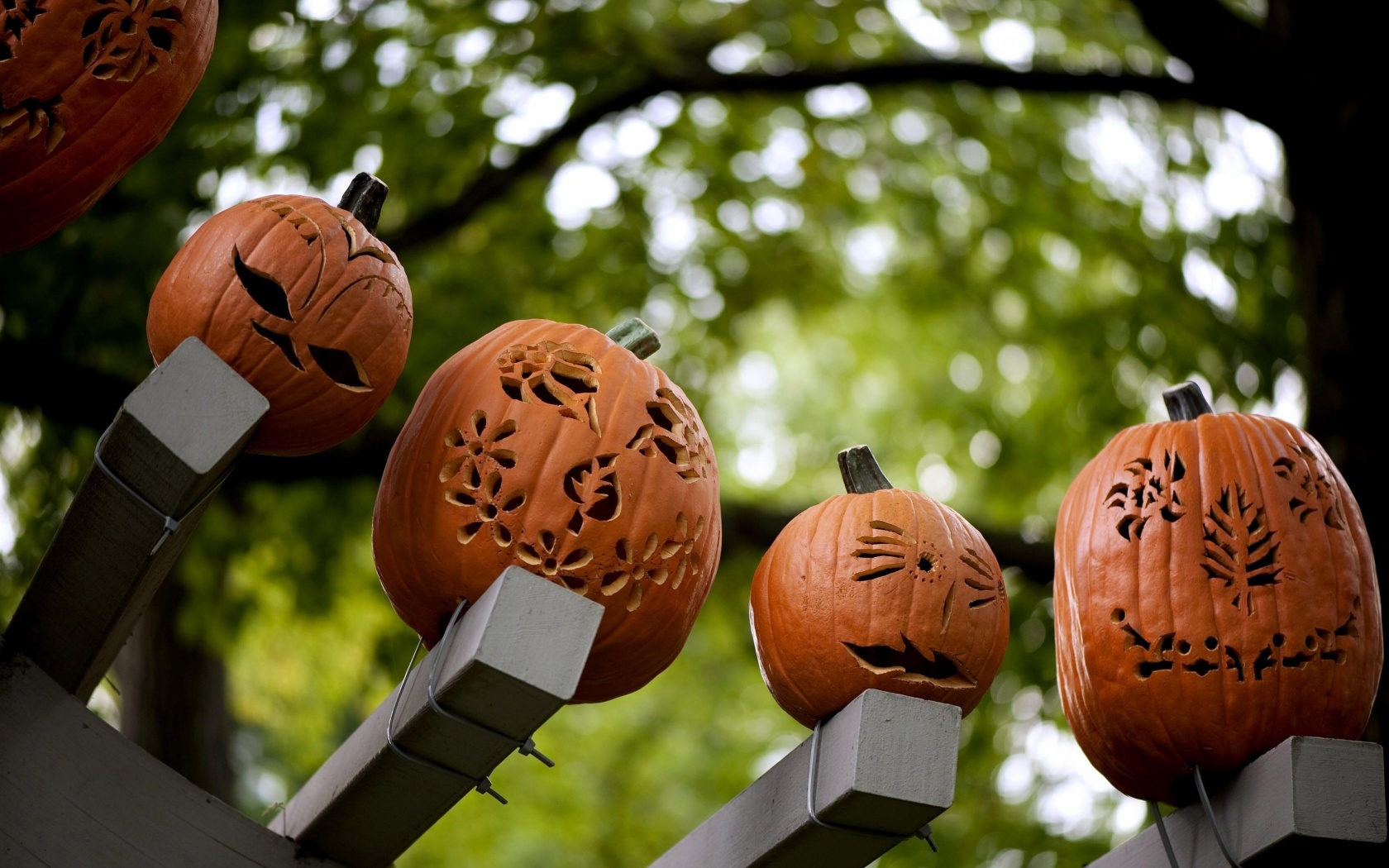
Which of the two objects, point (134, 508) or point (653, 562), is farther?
point (653, 562)

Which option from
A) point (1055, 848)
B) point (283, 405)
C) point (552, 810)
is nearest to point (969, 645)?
point (283, 405)

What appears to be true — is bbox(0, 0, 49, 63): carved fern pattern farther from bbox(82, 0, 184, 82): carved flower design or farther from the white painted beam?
the white painted beam

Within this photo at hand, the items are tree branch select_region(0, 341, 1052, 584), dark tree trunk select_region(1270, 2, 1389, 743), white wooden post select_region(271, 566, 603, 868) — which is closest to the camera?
white wooden post select_region(271, 566, 603, 868)

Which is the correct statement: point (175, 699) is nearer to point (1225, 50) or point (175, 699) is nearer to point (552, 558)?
point (552, 558)

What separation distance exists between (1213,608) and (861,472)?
0.51 meters

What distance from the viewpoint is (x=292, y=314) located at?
4.66 ft

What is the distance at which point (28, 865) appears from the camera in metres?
1.48

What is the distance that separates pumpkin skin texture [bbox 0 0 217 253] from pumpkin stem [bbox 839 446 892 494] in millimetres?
1008

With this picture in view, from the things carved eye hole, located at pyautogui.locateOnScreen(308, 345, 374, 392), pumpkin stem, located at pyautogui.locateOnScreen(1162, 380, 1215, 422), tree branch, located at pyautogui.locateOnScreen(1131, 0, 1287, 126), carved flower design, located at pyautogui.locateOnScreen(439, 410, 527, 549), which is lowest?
tree branch, located at pyautogui.locateOnScreen(1131, 0, 1287, 126)

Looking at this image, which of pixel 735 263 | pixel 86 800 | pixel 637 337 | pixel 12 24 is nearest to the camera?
pixel 12 24

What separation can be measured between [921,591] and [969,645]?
0.10m

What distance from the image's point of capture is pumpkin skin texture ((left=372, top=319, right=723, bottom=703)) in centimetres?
146

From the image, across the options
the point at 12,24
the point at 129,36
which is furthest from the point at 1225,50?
the point at 12,24

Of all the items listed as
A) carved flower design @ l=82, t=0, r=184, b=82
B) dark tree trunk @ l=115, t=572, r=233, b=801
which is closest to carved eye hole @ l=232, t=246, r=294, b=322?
carved flower design @ l=82, t=0, r=184, b=82
